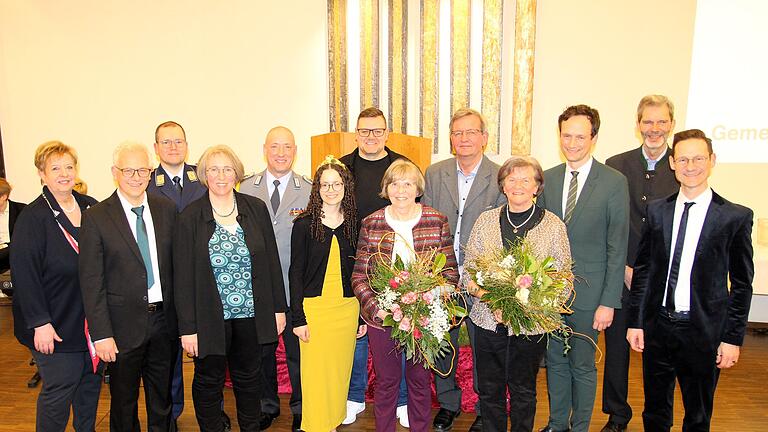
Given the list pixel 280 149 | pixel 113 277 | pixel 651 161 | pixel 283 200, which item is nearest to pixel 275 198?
pixel 283 200

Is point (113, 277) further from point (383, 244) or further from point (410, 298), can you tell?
point (410, 298)

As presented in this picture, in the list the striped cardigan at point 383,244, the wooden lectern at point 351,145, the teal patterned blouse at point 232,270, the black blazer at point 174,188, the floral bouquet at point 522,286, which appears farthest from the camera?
the wooden lectern at point 351,145

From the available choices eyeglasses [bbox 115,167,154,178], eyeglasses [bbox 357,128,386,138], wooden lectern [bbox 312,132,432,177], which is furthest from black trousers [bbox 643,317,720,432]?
eyeglasses [bbox 115,167,154,178]

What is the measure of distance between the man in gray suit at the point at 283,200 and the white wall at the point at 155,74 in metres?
2.38

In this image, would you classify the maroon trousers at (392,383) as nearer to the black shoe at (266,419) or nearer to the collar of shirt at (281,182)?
the black shoe at (266,419)

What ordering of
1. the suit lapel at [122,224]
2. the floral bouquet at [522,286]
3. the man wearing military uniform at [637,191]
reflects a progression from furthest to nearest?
1. the man wearing military uniform at [637,191]
2. the suit lapel at [122,224]
3. the floral bouquet at [522,286]

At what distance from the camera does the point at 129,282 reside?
238 cm

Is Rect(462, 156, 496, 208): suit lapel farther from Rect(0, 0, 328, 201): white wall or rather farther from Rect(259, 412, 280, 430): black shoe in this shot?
Rect(0, 0, 328, 201): white wall

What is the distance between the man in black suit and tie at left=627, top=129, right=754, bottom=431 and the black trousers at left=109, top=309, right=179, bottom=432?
256cm

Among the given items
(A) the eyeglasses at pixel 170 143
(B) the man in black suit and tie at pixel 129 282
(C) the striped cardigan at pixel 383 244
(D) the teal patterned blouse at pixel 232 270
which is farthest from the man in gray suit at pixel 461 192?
(A) the eyeglasses at pixel 170 143

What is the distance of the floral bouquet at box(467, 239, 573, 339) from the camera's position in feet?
7.49

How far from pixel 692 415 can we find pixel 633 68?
12.3ft

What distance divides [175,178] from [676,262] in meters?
3.11

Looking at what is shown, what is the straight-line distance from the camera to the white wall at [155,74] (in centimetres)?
542
